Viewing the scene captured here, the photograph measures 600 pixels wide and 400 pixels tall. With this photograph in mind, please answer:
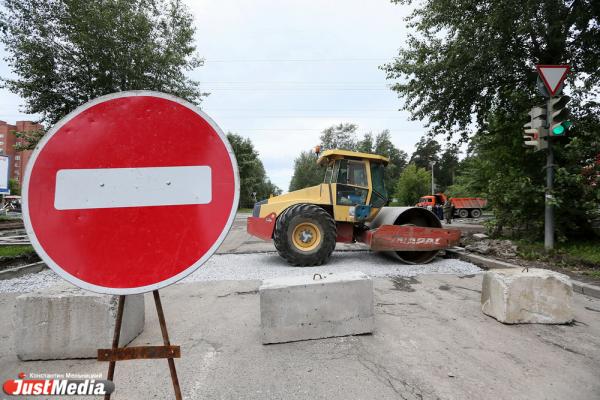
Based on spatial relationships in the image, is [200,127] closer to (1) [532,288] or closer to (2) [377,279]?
(1) [532,288]

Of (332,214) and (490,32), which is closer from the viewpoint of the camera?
(332,214)

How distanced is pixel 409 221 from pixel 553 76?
13.8 ft

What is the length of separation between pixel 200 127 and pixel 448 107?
1182 centimetres

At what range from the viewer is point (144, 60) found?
1498 cm

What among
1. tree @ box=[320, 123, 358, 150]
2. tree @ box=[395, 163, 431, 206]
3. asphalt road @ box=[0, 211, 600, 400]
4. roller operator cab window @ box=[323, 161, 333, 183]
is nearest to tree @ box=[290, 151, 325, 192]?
tree @ box=[320, 123, 358, 150]

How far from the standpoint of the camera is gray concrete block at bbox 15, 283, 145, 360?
2.91 m

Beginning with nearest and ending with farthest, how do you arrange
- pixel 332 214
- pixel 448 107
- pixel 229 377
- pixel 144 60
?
1. pixel 229 377
2. pixel 332 214
3. pixel 448 107
4. pixel 144 60

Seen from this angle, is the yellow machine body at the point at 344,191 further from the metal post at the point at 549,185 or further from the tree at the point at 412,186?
the tree at the point at 412,186

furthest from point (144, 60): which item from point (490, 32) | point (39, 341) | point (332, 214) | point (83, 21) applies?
point (39, 341)

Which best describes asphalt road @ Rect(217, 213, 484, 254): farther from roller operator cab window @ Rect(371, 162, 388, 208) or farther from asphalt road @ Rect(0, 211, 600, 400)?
asphalt road @ Rect(0, 211, 600, 400)

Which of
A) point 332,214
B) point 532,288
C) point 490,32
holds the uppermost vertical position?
point 490,32

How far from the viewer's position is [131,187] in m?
1.40

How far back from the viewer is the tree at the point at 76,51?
13484 mm

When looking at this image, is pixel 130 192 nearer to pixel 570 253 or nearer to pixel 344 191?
pixel 344 191
